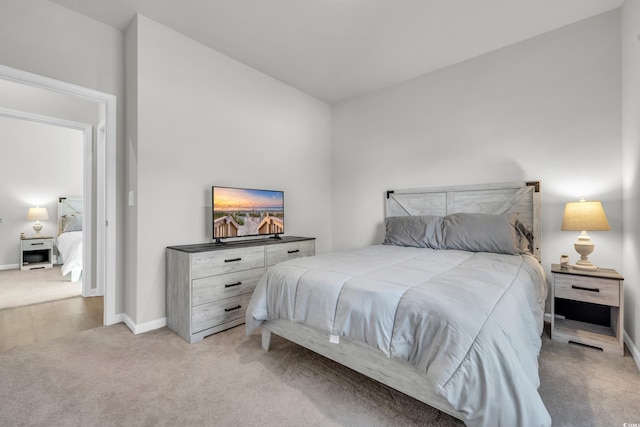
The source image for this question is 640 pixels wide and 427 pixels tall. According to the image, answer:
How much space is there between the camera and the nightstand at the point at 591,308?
2113 millimetres

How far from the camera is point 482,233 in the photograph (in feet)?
8.78

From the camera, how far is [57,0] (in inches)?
91.6

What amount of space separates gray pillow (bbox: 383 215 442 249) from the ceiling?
188cm

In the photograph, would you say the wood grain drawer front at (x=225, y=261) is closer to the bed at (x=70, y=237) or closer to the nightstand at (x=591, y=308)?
the nightstand at (x=591, y=308)

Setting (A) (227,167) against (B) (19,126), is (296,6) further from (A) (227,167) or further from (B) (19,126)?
(B) (19,126)

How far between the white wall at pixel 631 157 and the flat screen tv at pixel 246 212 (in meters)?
3.21

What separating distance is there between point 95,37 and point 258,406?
340cm

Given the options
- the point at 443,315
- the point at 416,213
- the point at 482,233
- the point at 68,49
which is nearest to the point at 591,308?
the point at 482,233

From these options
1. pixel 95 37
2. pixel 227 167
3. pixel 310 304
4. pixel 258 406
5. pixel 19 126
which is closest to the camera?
pixel 258 406

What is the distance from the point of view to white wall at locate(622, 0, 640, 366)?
6.72 ft

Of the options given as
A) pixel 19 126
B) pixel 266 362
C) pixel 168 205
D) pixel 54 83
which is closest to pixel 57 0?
pixel 54 83

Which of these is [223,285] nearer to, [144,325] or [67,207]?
[144,325]

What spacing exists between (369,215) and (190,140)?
259cm

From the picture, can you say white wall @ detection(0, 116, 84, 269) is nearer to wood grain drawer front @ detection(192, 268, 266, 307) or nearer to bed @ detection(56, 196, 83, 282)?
bed @ detection(56, 196, 83, 282)
